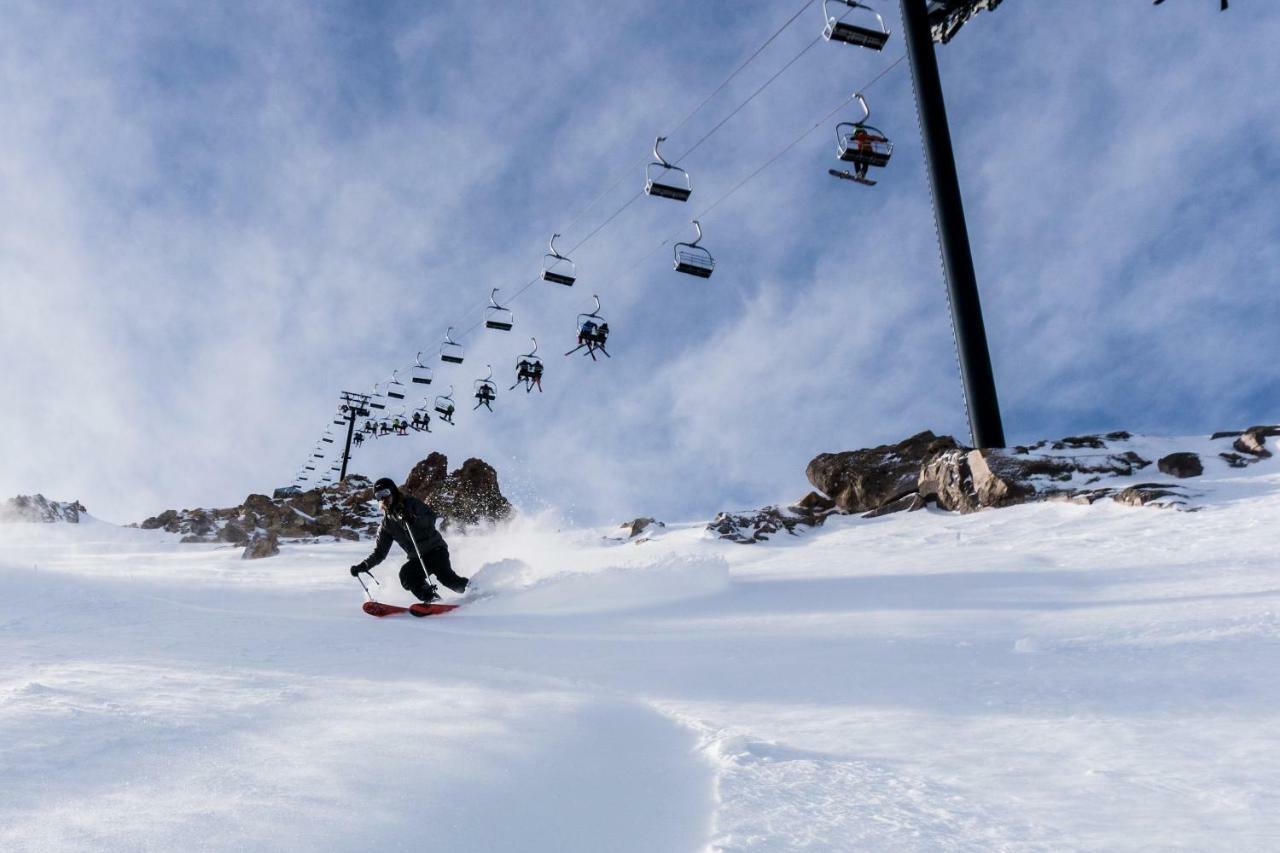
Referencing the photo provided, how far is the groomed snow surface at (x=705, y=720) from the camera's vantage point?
201 centimetres

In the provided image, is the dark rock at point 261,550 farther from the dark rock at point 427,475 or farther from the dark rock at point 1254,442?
the dark rock at point 1254,442

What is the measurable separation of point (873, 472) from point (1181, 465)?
4248mm

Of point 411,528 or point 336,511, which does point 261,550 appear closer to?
point 411,528

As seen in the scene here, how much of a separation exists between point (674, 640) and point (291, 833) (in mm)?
3400

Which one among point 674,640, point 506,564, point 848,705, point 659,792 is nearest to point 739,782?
point 659,792

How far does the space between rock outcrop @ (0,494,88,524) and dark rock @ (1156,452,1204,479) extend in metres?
57.3

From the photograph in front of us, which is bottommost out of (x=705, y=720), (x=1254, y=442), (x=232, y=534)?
(x=705, y=720)

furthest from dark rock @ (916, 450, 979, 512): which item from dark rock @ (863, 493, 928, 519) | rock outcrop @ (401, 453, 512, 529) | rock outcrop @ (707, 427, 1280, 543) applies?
rock outcrop @ (401, 453, 512, 529)

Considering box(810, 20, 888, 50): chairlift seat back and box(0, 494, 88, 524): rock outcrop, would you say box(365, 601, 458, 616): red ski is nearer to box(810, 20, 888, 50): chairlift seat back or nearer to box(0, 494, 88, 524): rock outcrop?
box(810, 20, 888, 50): chairlift seat back

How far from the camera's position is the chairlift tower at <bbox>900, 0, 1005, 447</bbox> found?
1166 centimetres

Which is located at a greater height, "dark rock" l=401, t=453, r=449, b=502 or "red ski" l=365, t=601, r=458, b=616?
"dark rock" l=401, t=453, r=449, b=502

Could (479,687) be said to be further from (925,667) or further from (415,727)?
(925,667)

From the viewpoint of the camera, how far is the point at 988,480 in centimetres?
1017

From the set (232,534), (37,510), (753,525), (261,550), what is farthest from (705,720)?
(37,510)
